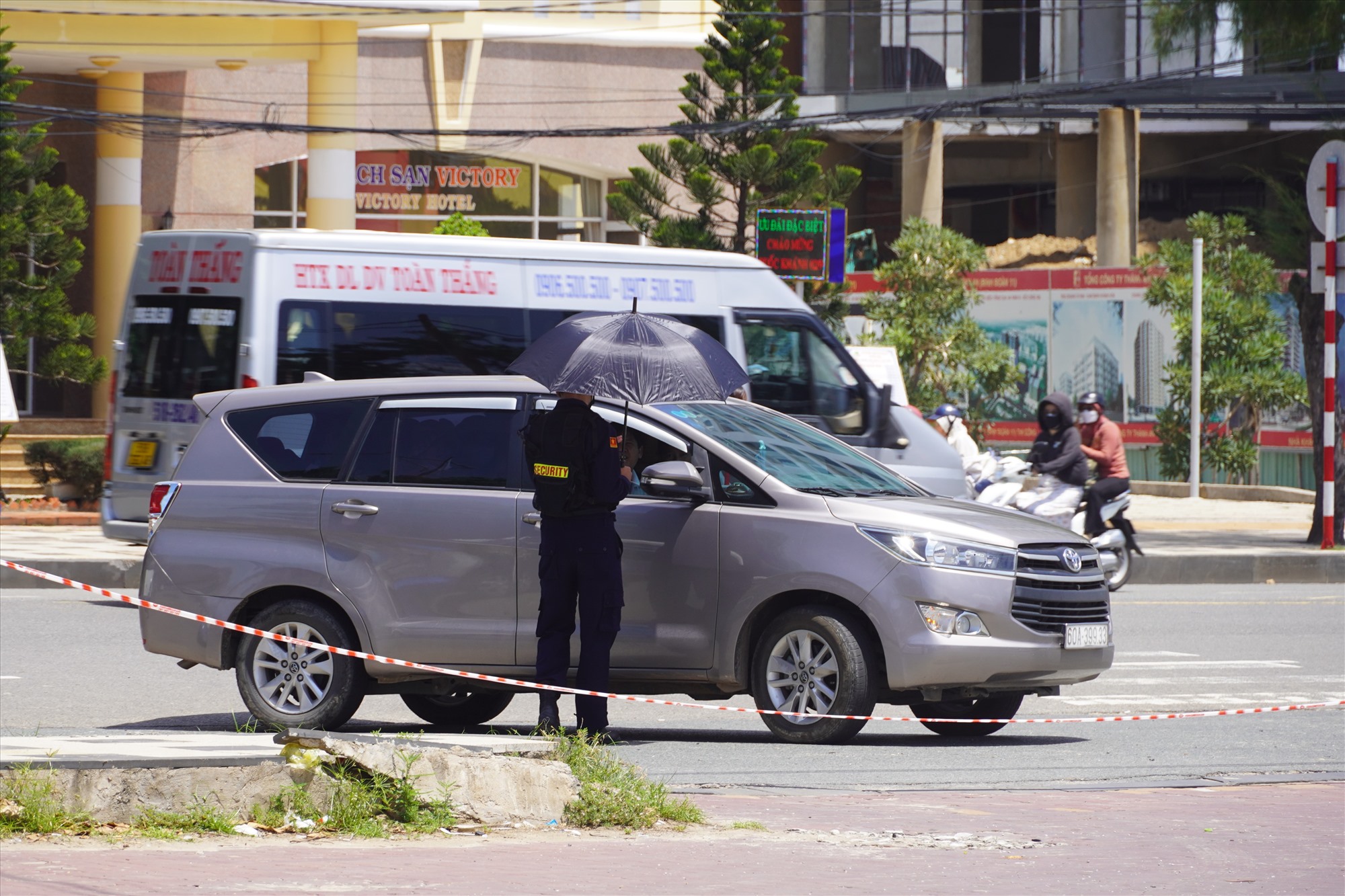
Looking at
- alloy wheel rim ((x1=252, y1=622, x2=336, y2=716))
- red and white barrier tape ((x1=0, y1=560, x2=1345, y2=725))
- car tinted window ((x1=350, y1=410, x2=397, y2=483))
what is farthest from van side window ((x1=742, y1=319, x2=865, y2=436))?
alloy wheel rim ((x1=252, y1=622, x2=336, y2=716))

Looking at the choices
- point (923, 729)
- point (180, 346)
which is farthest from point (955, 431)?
point (923, 729)

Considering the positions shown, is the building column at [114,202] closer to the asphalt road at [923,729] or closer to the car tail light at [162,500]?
the asphalt road at [923,729]

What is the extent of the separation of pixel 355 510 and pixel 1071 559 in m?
3.48

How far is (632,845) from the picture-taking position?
6277mm

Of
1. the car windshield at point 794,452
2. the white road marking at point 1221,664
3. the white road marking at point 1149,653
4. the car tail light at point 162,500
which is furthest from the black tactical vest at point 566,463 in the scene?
→ the white road marking at point 1149,653

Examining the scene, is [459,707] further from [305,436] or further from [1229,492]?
[1229,492]

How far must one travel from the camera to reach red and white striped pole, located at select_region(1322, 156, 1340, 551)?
65.0ft

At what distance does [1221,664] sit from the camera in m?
12.5

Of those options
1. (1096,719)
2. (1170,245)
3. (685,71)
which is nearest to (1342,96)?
(1170,245)

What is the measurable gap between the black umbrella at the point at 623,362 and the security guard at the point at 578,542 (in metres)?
0.10

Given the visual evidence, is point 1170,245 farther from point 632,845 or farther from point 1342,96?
point 632,845

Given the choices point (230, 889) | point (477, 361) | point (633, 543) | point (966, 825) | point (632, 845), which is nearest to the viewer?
point (230, 889)

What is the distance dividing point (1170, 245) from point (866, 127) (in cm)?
1569

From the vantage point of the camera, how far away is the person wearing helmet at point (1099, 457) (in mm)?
16953
